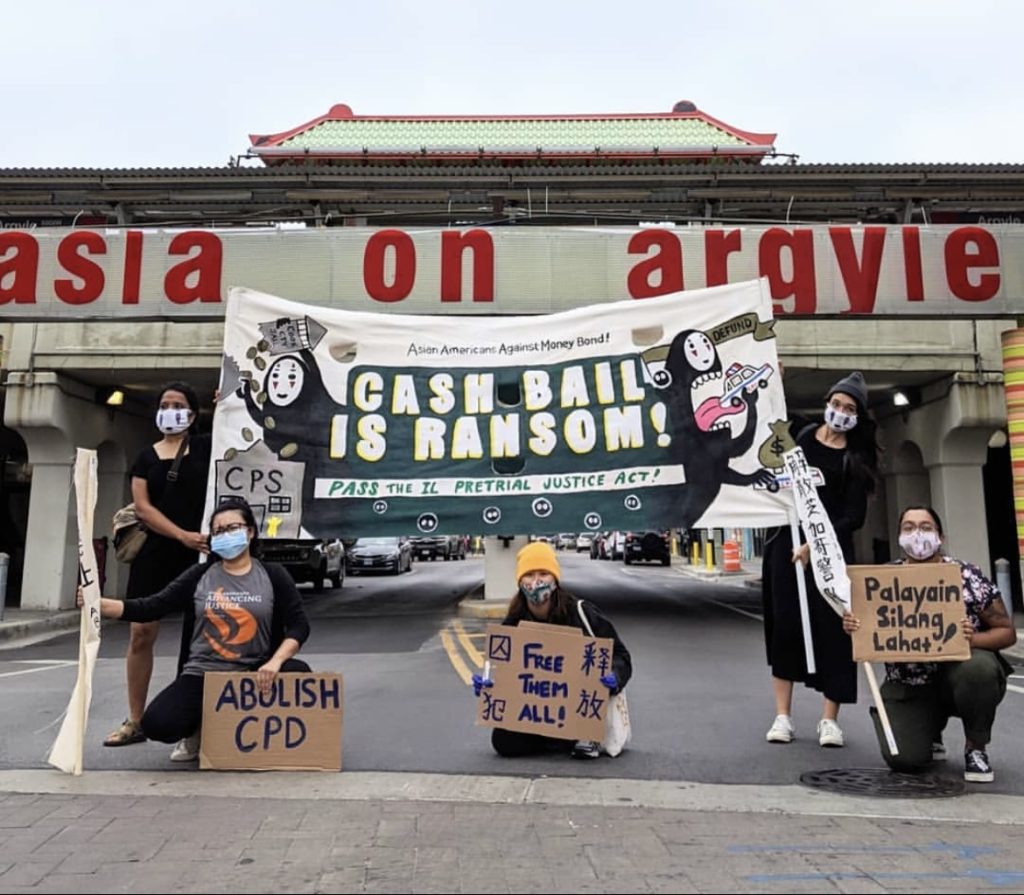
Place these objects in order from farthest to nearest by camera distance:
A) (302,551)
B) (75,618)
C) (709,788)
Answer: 1. (302,551)
2. (75,618)
3. (709,788)

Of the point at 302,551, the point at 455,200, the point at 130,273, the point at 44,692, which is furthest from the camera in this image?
the point at 302,551

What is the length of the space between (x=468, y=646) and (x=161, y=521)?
18.6 feet

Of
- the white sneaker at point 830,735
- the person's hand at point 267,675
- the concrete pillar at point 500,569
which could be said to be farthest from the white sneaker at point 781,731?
the concrete pillar at point 500,569

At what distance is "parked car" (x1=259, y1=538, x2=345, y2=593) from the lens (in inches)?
727

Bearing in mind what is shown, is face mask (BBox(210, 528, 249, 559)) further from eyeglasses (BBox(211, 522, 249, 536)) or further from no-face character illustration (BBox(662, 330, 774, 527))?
no-face character illustration (BBox(662, 330, 774, 527))

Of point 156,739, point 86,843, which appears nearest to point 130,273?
point 156,739

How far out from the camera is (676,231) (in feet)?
36.1

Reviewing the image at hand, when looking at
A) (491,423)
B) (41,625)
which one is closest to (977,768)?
(491,423)

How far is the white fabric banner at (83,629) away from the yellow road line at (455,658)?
11.5ft

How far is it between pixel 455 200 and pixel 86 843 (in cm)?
1434

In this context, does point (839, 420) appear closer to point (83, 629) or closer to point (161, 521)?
point (161, 521)

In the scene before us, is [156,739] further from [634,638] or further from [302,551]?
[302,551]

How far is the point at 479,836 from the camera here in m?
3.67

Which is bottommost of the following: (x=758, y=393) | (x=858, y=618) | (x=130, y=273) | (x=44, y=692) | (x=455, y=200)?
(x=44, y=692)
